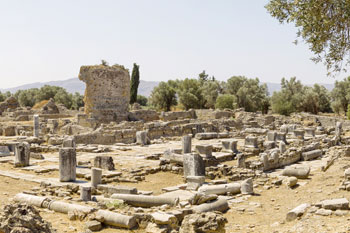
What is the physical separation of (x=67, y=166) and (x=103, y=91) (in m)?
19.7

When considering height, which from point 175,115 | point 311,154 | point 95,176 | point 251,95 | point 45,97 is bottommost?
point 311,154

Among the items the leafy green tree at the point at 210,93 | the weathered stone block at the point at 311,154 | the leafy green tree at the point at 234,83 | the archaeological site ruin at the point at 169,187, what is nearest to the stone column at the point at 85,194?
the archaeological site ruin at the point at 169,187

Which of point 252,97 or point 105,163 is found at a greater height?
point 252,97

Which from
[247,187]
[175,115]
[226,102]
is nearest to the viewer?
[247,187]

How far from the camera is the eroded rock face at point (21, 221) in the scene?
18.3 feet

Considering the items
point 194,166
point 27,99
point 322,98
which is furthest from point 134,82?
point 194,166

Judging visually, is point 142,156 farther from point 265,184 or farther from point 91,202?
point 91,202

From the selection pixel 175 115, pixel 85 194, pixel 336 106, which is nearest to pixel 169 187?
pixel 85 194

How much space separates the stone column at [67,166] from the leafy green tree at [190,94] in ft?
142

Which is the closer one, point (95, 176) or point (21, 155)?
point (95, 176)

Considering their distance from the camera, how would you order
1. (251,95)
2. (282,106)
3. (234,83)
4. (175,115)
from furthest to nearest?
(234,83)
(251,95)
(282,106)
(175,115)

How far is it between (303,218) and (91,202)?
16.3ft

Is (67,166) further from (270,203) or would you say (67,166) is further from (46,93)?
(46,93)

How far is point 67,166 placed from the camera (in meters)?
11.4
